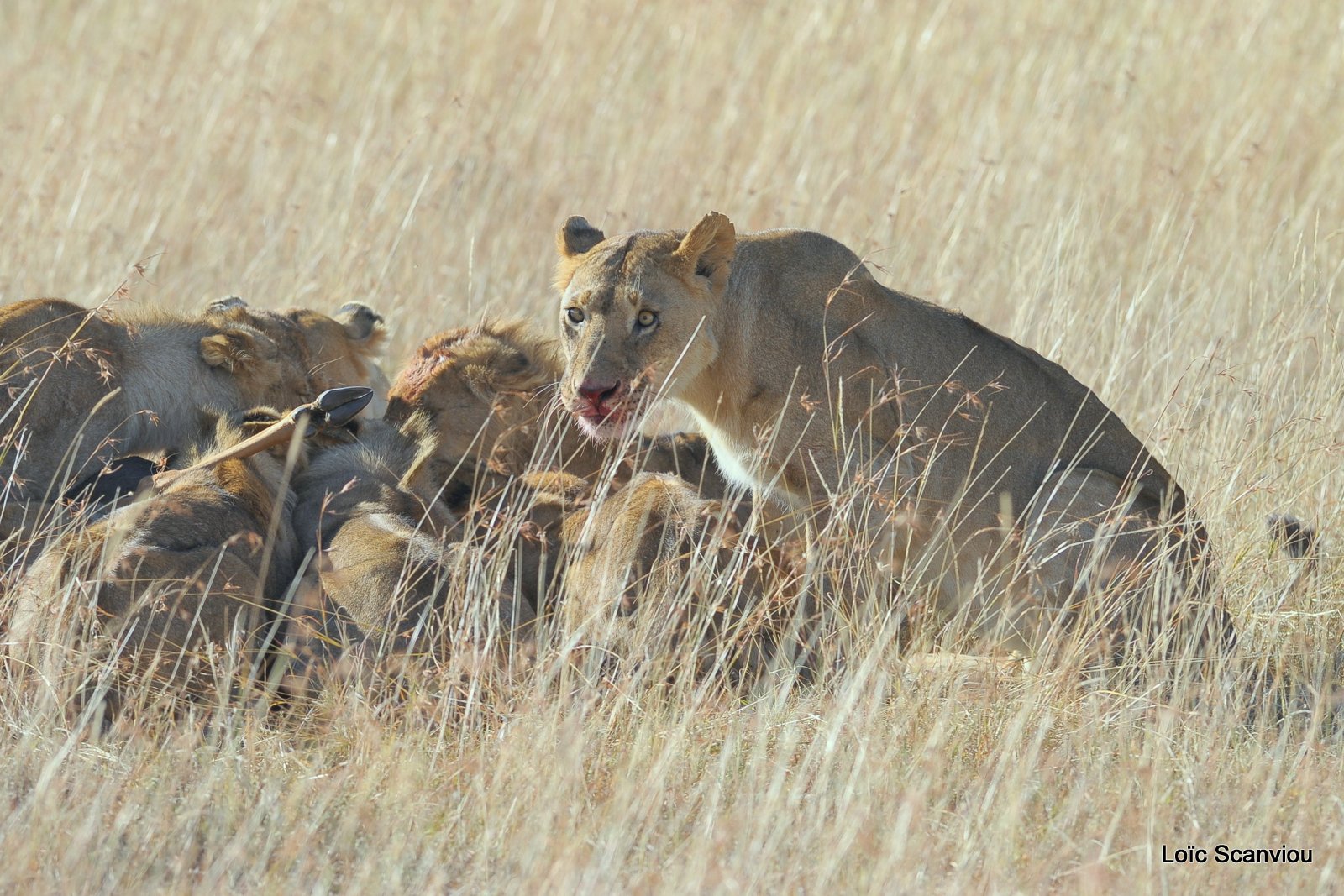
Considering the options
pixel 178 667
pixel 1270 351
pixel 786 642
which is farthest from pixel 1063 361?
pixel 178 667

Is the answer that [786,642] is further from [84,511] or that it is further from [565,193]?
[565,193]

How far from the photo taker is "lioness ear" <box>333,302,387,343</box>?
21.6 feet

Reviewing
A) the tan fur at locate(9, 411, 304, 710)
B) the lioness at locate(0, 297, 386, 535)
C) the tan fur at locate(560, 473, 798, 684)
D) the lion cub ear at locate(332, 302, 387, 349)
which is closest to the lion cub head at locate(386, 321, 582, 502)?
the lion cub ear at locate(332, 302, 387, 349)

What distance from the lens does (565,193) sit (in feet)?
31.3

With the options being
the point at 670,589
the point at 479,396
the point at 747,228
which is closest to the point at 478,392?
the point at 479,396

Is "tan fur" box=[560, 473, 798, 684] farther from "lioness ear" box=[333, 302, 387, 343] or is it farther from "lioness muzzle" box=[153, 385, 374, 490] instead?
"lioness ear" box=[333, 302, 387, 343]

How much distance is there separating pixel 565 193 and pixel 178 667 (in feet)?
18.4

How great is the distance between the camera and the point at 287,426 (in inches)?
205

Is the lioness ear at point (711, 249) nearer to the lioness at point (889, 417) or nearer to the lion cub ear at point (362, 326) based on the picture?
the lioness at point (889, 417)

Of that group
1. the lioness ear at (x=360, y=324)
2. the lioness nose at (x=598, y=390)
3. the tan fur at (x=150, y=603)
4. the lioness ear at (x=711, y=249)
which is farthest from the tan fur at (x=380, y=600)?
the lioness ear at (x=360, y=324)

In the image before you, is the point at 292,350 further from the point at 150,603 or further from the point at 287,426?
the point at 150,603

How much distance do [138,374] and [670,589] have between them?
2478mm

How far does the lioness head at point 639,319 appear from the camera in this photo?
4875mm

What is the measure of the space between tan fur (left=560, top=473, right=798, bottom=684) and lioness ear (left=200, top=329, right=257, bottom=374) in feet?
5.72
